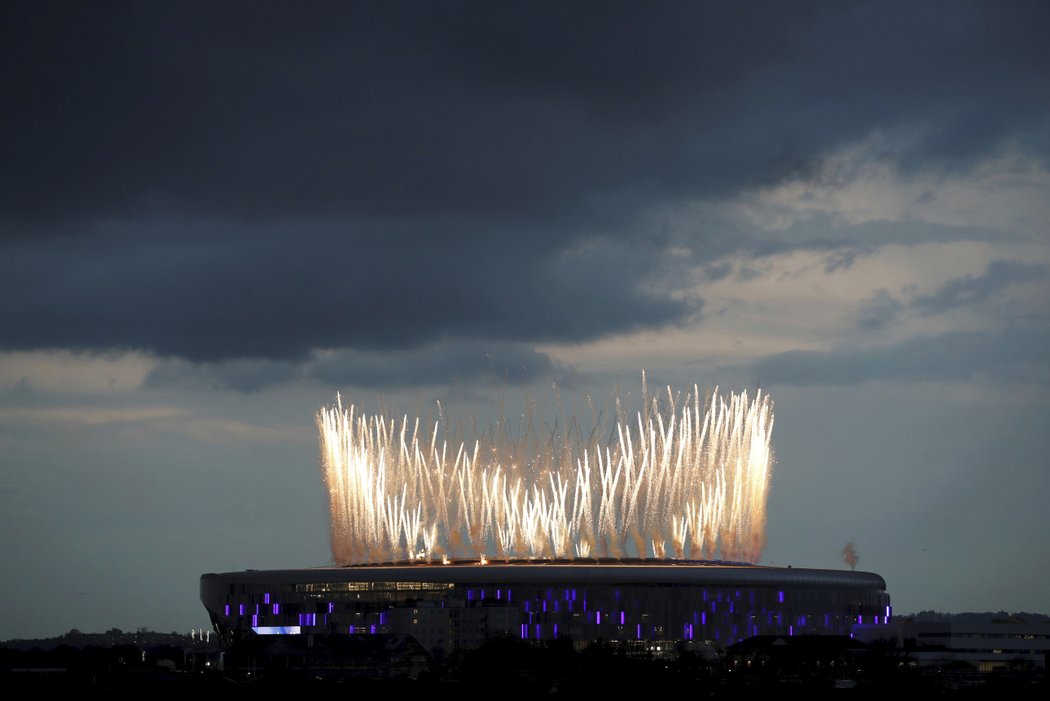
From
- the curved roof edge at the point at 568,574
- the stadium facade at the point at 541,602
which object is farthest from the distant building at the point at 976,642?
the curved roof edge at the point at 568,574

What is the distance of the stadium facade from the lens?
154750 millimetres

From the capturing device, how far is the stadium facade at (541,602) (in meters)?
155

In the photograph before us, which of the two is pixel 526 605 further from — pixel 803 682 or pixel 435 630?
pixel 803 682

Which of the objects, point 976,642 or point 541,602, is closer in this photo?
point 541,602

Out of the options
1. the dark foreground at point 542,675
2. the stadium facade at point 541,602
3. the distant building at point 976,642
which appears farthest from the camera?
the distant building at point 976,642

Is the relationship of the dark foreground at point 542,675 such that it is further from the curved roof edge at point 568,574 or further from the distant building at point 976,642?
the curved roof edge at point 568,574

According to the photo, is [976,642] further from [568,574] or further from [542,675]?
[542,675]

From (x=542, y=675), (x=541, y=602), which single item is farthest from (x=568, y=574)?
(x=542, y=675)

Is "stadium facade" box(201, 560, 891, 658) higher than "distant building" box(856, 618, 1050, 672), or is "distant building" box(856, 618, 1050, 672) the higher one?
"stadium facade" box(201, 560, 891, 658)

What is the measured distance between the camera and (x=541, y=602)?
155 m

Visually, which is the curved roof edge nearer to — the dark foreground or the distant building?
the dark foreground

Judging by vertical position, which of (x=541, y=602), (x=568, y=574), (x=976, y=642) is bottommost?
(x=976, y=642)

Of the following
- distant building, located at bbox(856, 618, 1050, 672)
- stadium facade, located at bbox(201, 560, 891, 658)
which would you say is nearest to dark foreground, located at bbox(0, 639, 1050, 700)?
stadium facade, located at bbox(201, 560, 891, 658)

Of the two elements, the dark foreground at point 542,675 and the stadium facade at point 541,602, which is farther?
the stadium facade at point 541,602
